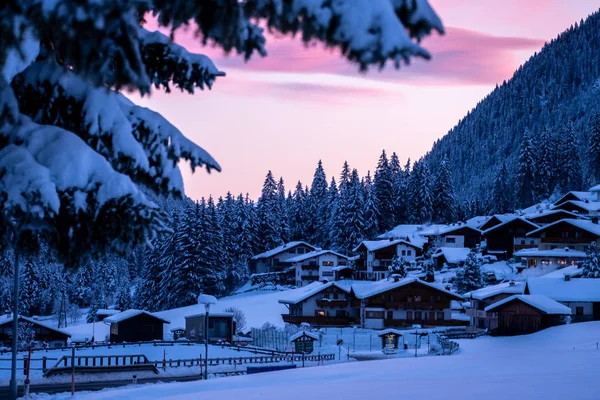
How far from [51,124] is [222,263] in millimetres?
93485

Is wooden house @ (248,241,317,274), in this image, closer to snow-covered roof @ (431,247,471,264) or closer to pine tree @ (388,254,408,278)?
pine tree @ (388,254,408,278)

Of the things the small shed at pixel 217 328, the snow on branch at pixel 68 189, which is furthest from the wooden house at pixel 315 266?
the snow on branch at pixel 68 189

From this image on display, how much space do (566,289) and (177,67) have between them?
206ft

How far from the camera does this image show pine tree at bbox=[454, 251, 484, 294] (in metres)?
82.6

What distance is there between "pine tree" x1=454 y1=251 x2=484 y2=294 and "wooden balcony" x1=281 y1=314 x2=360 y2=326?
14.8 metres

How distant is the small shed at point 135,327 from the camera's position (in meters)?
68.7

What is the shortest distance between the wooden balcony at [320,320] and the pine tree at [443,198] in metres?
58.8

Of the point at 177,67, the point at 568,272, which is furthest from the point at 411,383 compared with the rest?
the point at 568,272

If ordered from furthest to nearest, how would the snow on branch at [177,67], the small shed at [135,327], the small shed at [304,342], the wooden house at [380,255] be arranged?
1. the wooden house at [380,255]
2. the small shed at [135,327]
3. the small shed at [304,342]
4. the snow on branch at [177,67]

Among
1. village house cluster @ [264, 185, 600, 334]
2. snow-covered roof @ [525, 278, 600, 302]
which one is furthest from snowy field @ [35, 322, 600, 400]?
snow-covered roof @ [525, 278, 600, 302]

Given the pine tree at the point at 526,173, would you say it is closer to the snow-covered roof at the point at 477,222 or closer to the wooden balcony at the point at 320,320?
the snow-covered roof at the point at 477,222

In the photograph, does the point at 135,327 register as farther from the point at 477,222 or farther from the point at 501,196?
Result: the point at 501,196

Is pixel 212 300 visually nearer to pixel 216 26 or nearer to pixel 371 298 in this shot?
pixel 216 26

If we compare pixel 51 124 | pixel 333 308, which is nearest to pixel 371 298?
pixel 333 308
